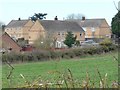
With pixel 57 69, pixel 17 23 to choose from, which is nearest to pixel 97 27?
pixel 17 23

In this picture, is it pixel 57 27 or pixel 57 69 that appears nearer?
pixel 57 69

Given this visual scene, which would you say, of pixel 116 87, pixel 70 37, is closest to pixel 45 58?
pixel 70 37

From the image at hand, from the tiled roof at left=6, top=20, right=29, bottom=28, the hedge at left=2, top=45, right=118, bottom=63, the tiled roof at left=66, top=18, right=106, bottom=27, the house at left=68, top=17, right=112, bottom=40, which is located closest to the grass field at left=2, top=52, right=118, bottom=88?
the hedge at left=2, top=45, right=118, bottom=63

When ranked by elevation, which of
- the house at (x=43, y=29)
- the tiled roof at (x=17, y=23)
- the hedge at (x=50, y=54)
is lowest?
the hedge at (x=50, y=54)

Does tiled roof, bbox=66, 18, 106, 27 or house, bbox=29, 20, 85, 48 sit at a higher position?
tiled roof, bbox=66, 18, 106, 27

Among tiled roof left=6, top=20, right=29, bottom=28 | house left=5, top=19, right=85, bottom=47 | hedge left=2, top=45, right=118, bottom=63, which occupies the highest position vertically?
tiled roof left=6, top=20, right=29, bottom=28

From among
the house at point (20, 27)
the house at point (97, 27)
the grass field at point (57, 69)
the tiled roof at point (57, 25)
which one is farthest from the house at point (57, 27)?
the grass field at point (57, 69)

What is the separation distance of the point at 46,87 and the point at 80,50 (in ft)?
132

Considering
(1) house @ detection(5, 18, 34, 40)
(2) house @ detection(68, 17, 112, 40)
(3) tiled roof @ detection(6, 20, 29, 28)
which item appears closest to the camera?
(1) house @ detection(5, 18, 34, 40)

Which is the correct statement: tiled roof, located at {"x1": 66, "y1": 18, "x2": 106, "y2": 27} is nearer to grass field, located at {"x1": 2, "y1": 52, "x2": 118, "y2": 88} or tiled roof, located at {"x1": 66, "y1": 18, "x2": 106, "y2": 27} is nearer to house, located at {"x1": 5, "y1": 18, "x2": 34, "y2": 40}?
house, located at {"x1": 5, "y1": 18, "x2": 34, "y2": 40}

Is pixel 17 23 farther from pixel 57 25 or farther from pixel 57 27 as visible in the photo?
pixel 57 27

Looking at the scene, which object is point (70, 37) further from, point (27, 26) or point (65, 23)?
point (27, 26)

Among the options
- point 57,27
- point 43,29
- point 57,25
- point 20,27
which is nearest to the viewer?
point 43,29

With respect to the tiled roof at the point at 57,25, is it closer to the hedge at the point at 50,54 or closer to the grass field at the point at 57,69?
the hedge at the point at 50,54
